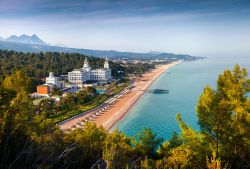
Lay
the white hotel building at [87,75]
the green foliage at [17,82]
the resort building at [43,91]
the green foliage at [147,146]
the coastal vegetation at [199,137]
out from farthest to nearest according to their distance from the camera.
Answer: the white hotel building at [87,75] < the resort building at [43,91] < the green foliage at [17,82] < the green foliage at [147,146] < the coastal vegetation at [199,137]

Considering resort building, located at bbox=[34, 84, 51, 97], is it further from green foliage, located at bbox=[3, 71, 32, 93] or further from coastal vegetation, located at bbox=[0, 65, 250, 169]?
coastal vegetation, located at bbox=[0, 65, 250, 169]

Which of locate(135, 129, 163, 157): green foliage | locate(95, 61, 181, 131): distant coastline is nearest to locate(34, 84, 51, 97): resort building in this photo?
locate(95, 61, 181, 131): distant coastline

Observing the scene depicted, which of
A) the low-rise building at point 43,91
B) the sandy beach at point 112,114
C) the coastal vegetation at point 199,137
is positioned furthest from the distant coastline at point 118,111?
the coastal vegetation at point 199,137

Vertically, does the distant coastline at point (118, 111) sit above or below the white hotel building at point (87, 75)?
below

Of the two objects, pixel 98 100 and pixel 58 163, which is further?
pixel 98 100

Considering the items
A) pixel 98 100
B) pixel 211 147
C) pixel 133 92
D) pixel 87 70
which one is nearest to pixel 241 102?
pixel 211 147

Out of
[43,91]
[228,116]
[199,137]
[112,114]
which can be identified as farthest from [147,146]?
[43,91]

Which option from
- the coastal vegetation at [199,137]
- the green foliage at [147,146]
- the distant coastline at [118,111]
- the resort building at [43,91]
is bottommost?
the distant coastline at [118,111]

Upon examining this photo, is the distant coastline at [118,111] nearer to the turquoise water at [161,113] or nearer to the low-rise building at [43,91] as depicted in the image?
the turquoise water at [161,113]

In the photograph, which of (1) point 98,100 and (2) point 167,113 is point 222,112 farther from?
(1) point 98,100

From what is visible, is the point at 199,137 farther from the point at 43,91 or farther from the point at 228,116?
the point at 43,91

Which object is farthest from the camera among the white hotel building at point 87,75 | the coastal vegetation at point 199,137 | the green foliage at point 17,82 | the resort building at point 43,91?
the white hotel building at point 87,75
